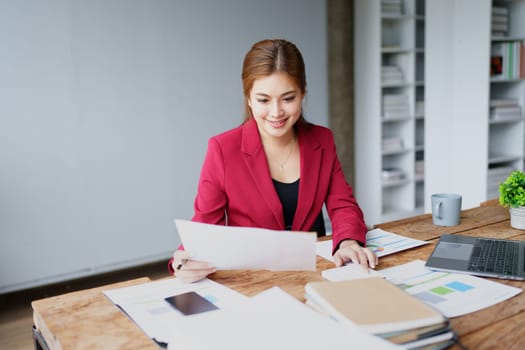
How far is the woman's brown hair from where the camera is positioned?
5.39ft

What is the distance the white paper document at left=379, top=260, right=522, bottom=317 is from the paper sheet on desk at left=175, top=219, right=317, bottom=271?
231 millimetres

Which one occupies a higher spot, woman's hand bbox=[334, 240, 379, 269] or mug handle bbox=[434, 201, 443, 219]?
mug handle bbox=[434, 201, 443, 219]

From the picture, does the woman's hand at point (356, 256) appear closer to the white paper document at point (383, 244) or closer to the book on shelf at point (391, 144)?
the white paper document at point (383, 244)

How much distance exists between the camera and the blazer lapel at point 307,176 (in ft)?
5.80

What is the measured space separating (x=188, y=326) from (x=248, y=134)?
100 cm

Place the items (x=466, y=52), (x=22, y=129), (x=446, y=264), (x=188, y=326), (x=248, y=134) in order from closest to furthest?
(x=188, y=326) < (x=446, y=264) < (x=248, y=134) < (x=22, y=129) < (x=466, y=52)

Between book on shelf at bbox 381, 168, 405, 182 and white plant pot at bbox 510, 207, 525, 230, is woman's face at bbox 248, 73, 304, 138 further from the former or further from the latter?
book on shelf at bbox 381, 168, 405, 182

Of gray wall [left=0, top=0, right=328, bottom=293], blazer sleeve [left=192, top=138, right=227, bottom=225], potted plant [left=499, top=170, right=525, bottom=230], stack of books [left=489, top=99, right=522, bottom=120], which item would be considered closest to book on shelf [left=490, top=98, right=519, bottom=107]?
stack of books [left=489, top=99, right=522, bottom=120]

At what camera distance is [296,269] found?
1269mm

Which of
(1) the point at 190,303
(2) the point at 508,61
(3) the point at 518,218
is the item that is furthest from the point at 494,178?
(1) the point at 190,303

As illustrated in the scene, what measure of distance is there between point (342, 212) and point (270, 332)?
91 centimetres

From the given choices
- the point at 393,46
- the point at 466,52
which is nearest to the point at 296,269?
the point at 466,52

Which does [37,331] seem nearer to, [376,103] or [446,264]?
[446,264]

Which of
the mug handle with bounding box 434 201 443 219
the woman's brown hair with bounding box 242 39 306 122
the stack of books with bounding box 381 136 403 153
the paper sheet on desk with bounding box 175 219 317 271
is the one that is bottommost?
the stack of books with bounding box 381 136 403 153
